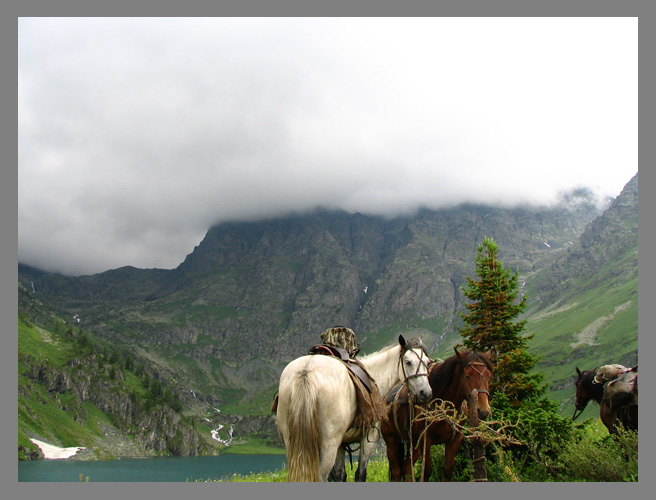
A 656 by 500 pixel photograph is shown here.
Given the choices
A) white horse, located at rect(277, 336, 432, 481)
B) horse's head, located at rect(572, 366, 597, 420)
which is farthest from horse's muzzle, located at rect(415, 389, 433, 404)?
horse's head, located at rect(572, 366, 597, 420)

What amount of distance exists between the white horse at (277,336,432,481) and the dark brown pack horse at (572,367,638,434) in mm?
5506

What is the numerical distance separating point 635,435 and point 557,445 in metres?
3.41

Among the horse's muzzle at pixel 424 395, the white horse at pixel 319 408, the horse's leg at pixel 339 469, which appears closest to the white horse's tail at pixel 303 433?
the white horse at pixel 319 408

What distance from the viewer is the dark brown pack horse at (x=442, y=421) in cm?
1145

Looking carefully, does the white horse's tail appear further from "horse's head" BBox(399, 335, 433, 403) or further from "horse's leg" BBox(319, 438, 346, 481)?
"horse's head" BBox(399, 335, 433, 403)

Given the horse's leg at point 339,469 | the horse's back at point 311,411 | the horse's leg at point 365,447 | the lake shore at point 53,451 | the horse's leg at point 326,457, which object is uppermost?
the horse's back at point 311,411

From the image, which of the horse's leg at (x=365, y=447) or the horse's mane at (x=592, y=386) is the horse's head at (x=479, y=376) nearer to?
the horse's leg at (x=365, y=447)

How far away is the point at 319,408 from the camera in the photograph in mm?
9289

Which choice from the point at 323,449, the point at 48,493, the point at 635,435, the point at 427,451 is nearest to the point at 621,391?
the point at 635,435

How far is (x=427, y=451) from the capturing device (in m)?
11.5

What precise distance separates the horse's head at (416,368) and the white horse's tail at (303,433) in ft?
8.48

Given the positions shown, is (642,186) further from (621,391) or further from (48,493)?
(48,493)

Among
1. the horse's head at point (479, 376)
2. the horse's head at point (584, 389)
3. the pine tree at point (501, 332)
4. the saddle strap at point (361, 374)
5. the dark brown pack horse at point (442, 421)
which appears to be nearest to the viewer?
the saddle strap at point (361, 374)

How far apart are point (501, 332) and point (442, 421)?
947cm
